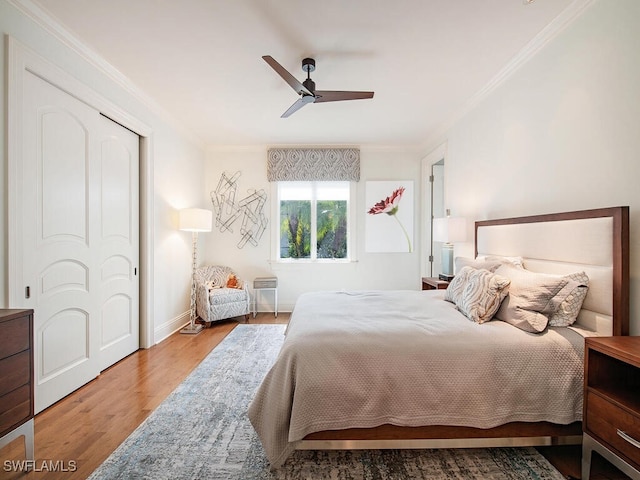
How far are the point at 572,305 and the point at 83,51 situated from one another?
12.9 ft

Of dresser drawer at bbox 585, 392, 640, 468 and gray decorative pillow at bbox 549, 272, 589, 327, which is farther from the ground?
gray decorative pillow at bbox 549, 272, 589, 327

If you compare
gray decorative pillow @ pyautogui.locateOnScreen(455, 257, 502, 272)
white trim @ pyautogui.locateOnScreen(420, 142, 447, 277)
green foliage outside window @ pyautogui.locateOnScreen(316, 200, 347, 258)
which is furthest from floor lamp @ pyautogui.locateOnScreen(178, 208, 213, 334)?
white trim @ pyautogui.locateOnScreen(420, 142, 447, 277)

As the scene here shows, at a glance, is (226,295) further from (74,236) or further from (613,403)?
(613,403)

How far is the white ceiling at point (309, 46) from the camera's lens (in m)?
2.01

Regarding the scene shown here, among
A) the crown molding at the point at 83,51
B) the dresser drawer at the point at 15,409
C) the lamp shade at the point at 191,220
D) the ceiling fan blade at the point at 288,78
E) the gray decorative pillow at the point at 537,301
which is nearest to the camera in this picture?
the dresser drawer at the point at 15,409

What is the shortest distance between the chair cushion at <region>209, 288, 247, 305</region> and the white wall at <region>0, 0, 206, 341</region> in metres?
0.42

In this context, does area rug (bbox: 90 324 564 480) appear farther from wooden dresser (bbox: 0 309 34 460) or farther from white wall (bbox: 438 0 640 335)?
white wall (bbox: 438 0 640 335)

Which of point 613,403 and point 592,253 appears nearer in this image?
point 613,403

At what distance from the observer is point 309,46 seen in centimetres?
240

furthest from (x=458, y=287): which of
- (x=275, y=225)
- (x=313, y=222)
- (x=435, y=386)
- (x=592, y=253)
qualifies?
(x=275, y=225)

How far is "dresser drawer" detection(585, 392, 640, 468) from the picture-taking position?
1251 millimetres

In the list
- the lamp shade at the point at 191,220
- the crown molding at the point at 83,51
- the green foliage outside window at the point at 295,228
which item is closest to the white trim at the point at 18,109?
the crown molding at the point at 83,51

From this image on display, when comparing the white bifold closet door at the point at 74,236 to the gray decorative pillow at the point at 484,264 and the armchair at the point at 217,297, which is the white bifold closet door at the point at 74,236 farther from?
the gray decorative pillow at the point at 484,264

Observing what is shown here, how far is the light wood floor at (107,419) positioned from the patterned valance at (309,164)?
9.64 ft
